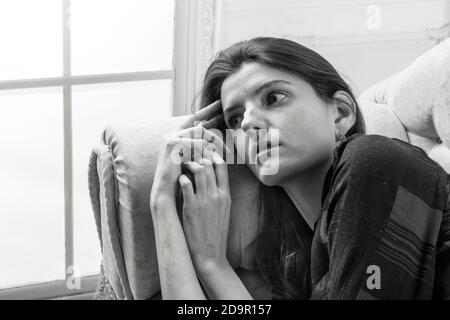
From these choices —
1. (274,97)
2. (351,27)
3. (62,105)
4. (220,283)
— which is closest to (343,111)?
(274,97)

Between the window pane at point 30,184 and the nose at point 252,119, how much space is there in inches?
45.4

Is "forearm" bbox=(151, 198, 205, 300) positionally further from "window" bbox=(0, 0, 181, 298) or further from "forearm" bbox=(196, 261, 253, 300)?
"window" bbox=(0, 0, 181, 298)

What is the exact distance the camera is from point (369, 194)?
0.89 meters

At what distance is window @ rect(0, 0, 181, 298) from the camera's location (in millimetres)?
2053

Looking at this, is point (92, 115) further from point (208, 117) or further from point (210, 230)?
point (210, 230)

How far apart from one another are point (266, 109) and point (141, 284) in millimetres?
392

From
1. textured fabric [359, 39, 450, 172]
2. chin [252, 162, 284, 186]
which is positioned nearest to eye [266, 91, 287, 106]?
chin [252, 162, 284, 186]

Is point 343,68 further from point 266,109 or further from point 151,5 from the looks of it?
point 266,109

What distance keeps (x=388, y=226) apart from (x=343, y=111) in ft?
1.14

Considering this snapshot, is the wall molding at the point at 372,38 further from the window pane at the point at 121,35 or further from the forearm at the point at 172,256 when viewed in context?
the forearm at the point at 172,256

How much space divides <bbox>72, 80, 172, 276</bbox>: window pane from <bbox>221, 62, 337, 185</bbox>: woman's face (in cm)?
109

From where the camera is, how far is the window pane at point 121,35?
6.88 ft

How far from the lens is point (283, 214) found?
1151mm
